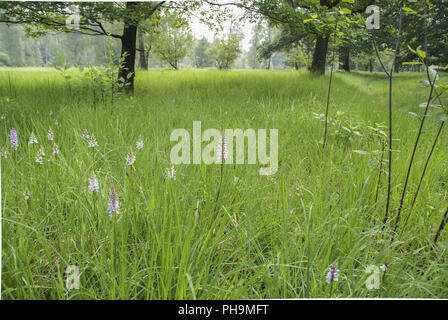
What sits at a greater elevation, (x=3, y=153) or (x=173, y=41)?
(x=173, y=41)

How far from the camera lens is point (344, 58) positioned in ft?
7.43

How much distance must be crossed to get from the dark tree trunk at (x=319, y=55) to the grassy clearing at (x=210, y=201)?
3.6 inches

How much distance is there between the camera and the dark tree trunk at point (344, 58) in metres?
2.09

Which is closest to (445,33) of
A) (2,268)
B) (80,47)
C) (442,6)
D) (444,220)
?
(442,6)

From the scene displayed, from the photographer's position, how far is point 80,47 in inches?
59.7

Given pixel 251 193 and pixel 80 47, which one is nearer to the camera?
pixel 251 193

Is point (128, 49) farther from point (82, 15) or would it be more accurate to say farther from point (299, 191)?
point (299, 191)

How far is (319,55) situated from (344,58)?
41cm

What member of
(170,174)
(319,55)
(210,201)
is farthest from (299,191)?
(319,55)

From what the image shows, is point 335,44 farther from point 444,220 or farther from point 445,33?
point 444,220

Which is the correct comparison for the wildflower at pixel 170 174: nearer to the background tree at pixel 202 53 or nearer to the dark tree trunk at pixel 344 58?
the background tree at pixel 202 53
